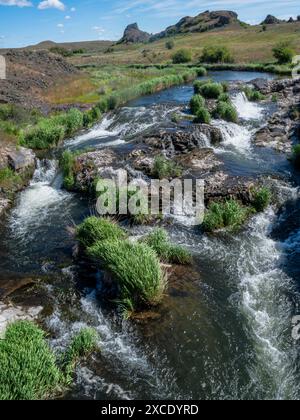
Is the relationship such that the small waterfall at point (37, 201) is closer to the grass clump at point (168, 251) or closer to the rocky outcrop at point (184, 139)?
the grass clump at point (168, 251)

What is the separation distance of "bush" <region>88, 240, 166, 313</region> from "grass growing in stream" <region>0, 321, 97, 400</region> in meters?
1.73

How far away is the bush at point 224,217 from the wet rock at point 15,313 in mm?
7649

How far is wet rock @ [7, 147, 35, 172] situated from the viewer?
77.3ft

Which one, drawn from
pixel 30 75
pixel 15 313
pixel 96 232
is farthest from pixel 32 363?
pixel 30 75

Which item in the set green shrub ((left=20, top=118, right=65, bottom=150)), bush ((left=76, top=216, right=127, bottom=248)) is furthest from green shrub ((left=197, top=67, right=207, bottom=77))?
bush ((left=76, top=216, right=127, bottom=248))

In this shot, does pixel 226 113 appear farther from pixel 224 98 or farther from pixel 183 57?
pixel 183 57

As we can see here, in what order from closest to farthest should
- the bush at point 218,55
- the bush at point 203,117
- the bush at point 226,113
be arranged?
the bush at point 203,117 < the bush at point 226,113 < the bush at point 218,55

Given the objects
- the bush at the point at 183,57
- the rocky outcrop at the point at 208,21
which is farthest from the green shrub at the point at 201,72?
the rocky outcrop at the point at 208,21

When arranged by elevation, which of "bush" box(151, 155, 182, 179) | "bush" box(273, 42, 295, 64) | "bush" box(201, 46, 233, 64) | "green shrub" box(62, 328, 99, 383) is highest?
"bush" box(201, 46, 233, 64)

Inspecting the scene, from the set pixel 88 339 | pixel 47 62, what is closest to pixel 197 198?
pixel 88 339

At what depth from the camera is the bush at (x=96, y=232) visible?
1445 centimetres

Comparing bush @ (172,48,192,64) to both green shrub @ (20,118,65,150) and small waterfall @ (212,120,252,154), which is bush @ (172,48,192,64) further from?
green shrub @ (20,118,65,150)

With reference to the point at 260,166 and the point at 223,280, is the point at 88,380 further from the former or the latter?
the point at 260,166
